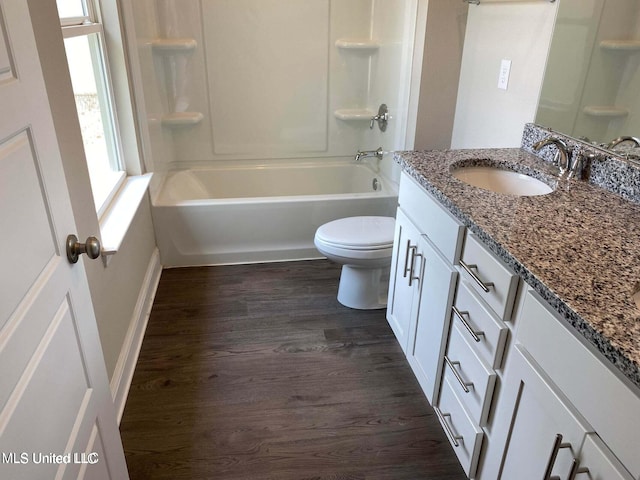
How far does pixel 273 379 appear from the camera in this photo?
1974 mm

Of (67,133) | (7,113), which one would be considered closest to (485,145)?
(67,133)

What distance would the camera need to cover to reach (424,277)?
1689 mm

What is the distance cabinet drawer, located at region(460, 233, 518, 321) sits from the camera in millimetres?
1136

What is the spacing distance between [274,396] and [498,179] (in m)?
1.23

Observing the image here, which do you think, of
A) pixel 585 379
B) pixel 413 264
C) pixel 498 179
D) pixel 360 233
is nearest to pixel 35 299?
pixel 585 379

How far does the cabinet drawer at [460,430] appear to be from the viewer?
4.43 feet

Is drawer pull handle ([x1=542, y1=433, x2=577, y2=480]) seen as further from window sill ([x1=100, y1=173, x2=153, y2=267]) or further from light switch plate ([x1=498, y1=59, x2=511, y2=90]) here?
light switch plate ([x1=498, y1=59, x2=511, y2=90])

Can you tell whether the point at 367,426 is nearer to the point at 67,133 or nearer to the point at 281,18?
the point at 67,133

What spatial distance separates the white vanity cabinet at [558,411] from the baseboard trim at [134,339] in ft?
4.45

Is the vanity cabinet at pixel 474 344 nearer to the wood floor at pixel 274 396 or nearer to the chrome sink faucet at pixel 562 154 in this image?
the wood floor at pixel 274 396

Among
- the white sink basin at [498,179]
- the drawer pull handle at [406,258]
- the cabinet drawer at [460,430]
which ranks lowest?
the cabinet drawer at [460,430]

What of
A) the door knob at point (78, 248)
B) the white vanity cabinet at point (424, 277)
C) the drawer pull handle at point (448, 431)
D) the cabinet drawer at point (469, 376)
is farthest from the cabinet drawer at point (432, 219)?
the door knob at point (78, 248)

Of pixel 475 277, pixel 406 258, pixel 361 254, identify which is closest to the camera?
pixel 475 277

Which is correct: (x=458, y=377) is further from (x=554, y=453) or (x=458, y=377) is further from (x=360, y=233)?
(x=360, y=233)
